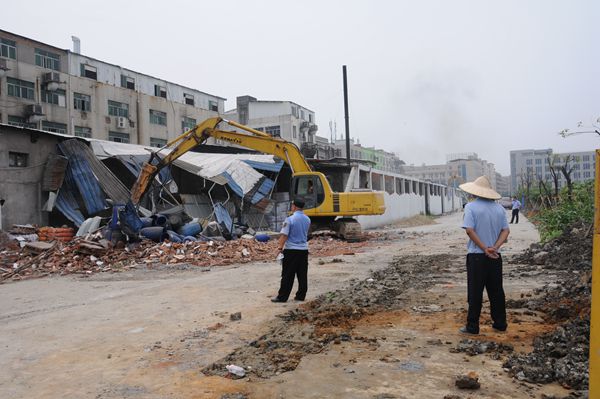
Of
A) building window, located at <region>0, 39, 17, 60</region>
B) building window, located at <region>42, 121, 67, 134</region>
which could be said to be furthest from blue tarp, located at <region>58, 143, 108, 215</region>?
building window, located at <region>0, 39, 17, 60</region>

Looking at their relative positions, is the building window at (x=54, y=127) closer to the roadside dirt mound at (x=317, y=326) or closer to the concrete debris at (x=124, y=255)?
the concrete debris at (x=124, y=255)

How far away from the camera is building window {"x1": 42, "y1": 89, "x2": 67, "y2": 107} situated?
35938mm

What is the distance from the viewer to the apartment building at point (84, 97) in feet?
112

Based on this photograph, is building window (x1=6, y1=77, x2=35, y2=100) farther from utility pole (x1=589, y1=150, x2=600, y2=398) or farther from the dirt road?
utility pole (x1=589, y1=150, x2=600, y2=398)

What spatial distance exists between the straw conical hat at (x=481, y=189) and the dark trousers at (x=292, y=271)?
276cm

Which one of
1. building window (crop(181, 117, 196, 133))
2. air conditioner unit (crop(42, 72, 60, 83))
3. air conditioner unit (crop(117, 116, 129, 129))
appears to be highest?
air conditioner unit (crop(42, 72, 60, 83))

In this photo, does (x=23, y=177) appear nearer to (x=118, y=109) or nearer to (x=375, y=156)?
(x=118, y=109)

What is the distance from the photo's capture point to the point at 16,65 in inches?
1348

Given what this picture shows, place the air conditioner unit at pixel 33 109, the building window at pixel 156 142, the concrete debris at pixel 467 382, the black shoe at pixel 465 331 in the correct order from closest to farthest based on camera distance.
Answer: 1. the concrete debris at pixel 467 382
2. the black shoe at pixel 465 331
3. the air conditioner unit at pixel 33 109
4. the building window at pixel 156 142

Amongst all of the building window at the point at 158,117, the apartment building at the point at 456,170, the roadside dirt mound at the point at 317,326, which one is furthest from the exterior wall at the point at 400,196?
the apartment building at the point at 456,170

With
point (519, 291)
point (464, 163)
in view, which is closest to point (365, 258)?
point (519, 291)

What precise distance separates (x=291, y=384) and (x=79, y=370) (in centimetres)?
200

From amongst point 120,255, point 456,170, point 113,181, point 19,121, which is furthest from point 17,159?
point 456,170

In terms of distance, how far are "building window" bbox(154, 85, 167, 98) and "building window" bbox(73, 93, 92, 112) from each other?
7.45m
